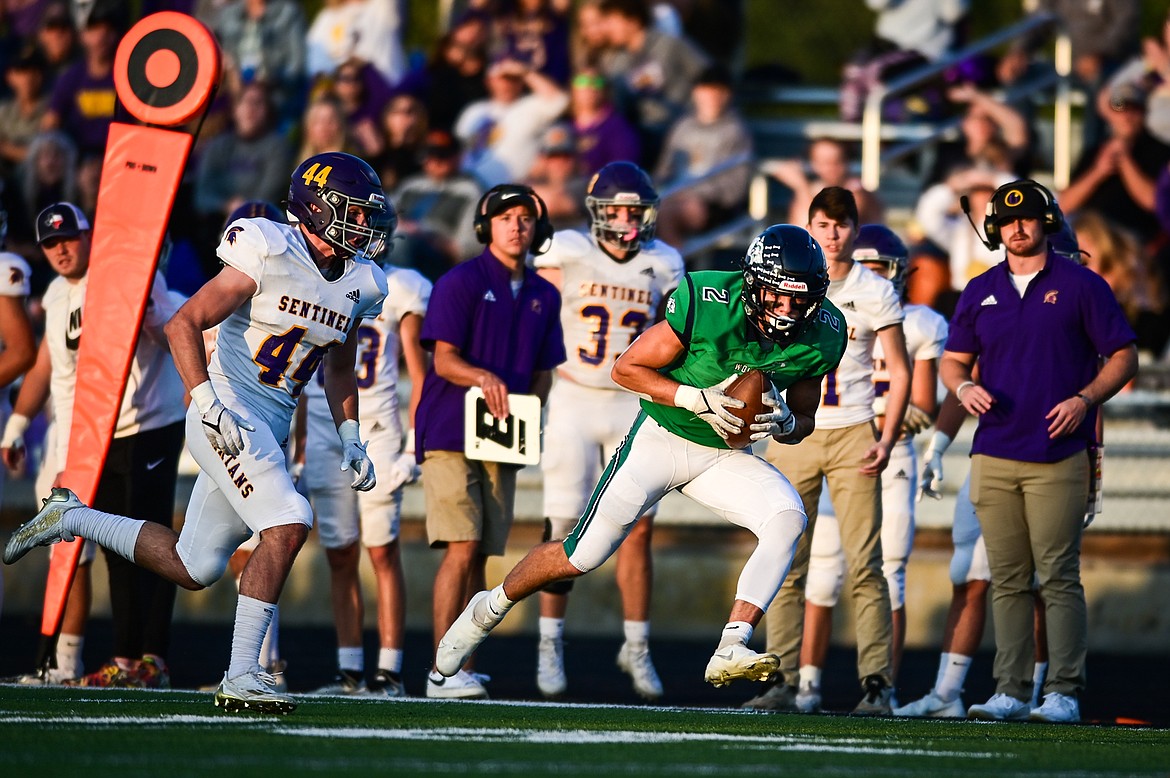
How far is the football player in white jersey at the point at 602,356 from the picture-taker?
8.84 meters

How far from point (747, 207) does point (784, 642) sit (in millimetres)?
5037

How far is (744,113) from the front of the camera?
14492 mm

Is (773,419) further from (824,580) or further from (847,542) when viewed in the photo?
(824,580)

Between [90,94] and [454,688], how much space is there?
8.10 meters

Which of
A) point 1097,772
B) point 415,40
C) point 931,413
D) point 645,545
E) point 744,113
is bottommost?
point 1097,772

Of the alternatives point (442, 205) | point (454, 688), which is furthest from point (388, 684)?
point (442, 205)

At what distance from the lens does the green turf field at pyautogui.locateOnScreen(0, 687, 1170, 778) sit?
17.8 feet

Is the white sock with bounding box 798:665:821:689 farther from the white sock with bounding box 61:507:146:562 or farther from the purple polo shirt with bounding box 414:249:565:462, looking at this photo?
the white sock with bounding box 61:507:146:562

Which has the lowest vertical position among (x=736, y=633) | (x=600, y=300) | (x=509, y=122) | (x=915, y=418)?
(x=736, y=633)

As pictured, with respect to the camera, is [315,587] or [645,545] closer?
[645,545]

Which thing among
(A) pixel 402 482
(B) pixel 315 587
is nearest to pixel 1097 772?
(A) pixel 402 482

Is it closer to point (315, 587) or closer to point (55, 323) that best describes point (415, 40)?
point (315, 587)

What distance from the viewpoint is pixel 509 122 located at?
13.6 m

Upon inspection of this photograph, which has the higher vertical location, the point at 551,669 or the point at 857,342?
the point at 857,342
